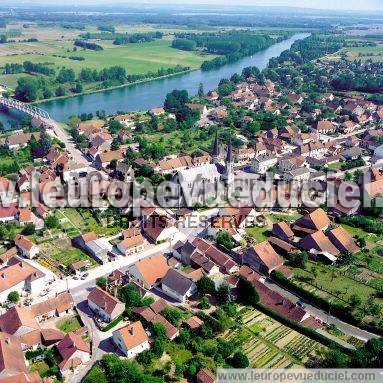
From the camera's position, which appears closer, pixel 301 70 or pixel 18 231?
pixel 18 231

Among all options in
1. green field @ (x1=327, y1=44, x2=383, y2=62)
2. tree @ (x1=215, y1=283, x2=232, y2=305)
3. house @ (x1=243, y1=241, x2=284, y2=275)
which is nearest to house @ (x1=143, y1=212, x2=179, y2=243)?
house @ (x1=243, y1=241, x2=284, y2=275)

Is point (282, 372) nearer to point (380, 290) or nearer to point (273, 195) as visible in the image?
point (380, 290)

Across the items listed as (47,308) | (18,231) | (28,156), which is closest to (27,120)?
(28,156)

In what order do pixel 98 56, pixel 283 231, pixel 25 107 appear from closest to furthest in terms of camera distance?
pixel 283 231
pixel 25 107
pixel 98 56

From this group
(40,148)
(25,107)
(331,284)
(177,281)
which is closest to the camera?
(177,281)

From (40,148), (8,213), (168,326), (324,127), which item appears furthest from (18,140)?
(324,127)

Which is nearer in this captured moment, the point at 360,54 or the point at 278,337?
the point at 278,337

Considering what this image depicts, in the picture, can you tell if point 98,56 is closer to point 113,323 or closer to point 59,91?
point 59,91
